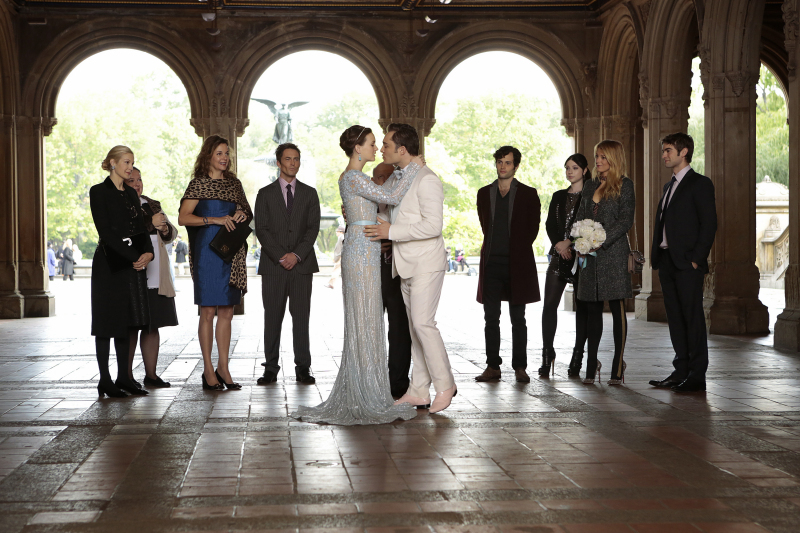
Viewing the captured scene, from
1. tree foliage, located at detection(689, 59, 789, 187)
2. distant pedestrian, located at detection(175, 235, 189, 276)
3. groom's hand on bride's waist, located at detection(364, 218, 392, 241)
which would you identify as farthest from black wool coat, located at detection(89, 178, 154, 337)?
tree foliage, located at detection(689, 59, 789, 187)

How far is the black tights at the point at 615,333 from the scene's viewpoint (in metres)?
6.62

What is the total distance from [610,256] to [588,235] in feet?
0.89

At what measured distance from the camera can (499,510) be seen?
3416 millimetres

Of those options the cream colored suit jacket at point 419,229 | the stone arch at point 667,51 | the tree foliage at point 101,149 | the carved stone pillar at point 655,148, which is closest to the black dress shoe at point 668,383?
the cream colored suit jacket at point 419,229

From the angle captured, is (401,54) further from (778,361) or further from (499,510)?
(499,510)

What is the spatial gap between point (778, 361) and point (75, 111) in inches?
1536

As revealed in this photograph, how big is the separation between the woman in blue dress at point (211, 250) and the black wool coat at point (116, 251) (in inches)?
15.1

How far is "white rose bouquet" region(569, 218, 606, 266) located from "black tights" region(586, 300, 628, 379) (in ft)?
1.36

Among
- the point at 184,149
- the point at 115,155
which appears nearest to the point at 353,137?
the point at 115,155

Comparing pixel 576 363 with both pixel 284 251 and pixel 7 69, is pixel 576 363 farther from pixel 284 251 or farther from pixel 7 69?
pixel 7 69

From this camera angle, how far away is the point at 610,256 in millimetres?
6676

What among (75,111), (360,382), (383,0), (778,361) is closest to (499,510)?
(360,382)

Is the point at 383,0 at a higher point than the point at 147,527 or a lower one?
higher

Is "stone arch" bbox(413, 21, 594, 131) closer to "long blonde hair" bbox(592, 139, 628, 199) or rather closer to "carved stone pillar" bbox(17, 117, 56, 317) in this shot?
"carved stone pillar" bbox(17, 117, 56, 317)
